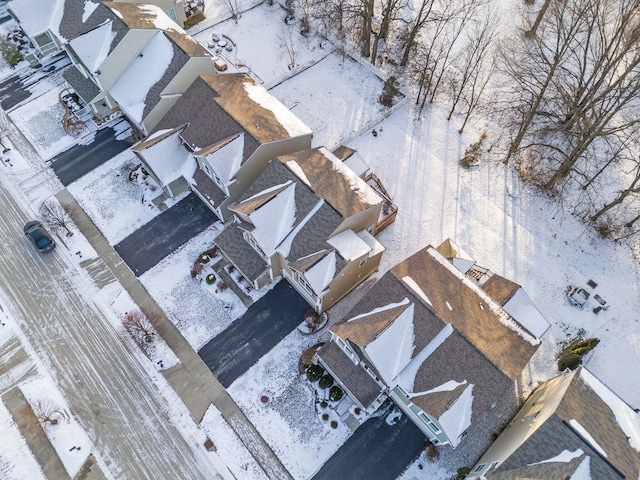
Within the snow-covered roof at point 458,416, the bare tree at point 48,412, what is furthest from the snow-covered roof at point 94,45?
the snow-covered roof at point 458,416

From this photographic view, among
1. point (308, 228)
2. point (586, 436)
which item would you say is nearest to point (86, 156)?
point (308, 228)

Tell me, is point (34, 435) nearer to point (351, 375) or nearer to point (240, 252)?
point (240, 252)

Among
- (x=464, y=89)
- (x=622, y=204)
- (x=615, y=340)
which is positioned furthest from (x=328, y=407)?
(x=464, y=89)

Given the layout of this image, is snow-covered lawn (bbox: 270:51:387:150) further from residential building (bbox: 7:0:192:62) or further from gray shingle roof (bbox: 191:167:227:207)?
residential building (bbox: 7:0:192:62)

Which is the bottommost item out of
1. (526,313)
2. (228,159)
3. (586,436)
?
(586,436)

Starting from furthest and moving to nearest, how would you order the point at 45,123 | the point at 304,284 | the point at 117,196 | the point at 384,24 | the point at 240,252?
the point at 384,24 → the point at 45,123 → the point at 117,196 → the point at 240,252 → the point at 304,284

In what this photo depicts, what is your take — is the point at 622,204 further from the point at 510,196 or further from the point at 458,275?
the point at 458,275
